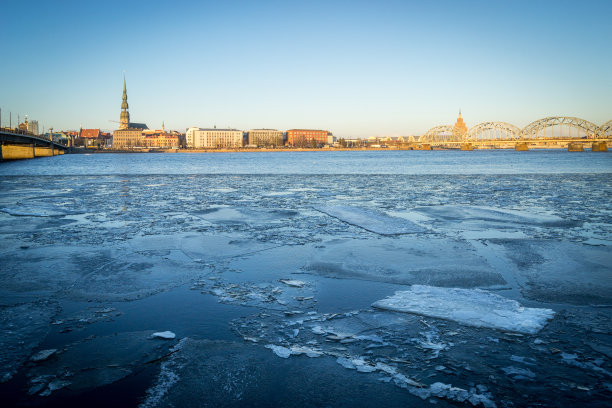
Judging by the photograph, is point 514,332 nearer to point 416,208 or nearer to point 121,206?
point 416,208

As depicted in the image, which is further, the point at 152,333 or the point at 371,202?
the point at 371,202

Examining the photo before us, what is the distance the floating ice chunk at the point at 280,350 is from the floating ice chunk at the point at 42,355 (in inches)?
71.5

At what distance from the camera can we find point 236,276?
567 centimetres

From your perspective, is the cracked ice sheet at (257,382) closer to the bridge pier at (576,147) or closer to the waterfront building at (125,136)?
the bridge pier at (576,147)

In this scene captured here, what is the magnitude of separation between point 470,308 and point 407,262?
1.96m

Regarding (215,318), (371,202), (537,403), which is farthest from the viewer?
(371,202)

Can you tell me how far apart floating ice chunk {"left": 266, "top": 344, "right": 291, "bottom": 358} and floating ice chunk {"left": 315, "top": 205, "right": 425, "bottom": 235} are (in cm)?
543

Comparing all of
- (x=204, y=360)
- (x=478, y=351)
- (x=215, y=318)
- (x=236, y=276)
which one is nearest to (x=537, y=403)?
(x=478, y=351)

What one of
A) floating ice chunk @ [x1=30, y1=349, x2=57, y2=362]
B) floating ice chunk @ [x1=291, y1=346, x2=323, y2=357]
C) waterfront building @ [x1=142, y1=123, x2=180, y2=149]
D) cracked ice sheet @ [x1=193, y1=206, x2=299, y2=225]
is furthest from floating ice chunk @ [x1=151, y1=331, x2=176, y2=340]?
waterfront building @ [x1=142, y1=123, x2=180, y2=149]

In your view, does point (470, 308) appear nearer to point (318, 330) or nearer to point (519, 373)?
point (519, 373)

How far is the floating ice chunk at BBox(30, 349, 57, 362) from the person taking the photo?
3.39 m

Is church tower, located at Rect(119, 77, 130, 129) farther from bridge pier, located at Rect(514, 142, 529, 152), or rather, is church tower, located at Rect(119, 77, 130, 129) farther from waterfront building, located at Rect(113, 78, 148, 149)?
bridge pier, located at Rect(514, 142, 529, 152)

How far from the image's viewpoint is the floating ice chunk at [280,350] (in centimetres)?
347

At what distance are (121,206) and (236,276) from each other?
29.9 feet
